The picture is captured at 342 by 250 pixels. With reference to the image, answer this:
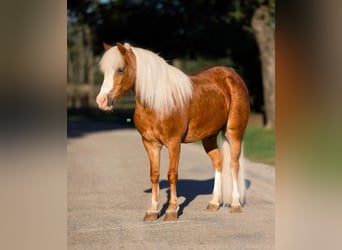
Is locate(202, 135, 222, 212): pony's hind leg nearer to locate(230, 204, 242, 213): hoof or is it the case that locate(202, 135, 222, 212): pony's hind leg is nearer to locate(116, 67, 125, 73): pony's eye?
locate(230, 204, 242, 213): hoof

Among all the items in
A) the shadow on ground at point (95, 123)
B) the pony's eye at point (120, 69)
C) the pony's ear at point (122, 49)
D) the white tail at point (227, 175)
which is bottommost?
the shadow on ground at point (95, 123)

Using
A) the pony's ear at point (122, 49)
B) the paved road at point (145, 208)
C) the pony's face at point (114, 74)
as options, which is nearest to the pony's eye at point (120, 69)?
the pony's face at point (114, 74)

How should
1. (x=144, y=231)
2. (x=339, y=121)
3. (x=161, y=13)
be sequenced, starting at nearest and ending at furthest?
1. (x=339, y=121)
2. (x=144, y=231)
3. (x=161, y=13)

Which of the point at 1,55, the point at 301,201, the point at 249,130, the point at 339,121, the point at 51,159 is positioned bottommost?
the point at 249,130

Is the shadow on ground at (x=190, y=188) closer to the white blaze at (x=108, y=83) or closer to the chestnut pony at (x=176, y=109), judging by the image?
the chestnut pony at (x=176, y=109)

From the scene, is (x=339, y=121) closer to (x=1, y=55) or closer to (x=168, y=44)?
(x=1, y=55)

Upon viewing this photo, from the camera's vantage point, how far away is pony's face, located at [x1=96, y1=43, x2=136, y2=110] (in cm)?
437

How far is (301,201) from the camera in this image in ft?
5.77

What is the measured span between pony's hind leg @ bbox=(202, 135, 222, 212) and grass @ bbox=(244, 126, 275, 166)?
3.90m

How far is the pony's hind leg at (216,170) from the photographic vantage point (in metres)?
5.55

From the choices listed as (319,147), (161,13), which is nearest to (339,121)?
(319,147)

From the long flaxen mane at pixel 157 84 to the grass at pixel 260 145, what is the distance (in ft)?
16.1

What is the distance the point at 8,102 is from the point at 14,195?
242mm

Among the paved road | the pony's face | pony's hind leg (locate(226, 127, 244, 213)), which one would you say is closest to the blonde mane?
the pony's face
